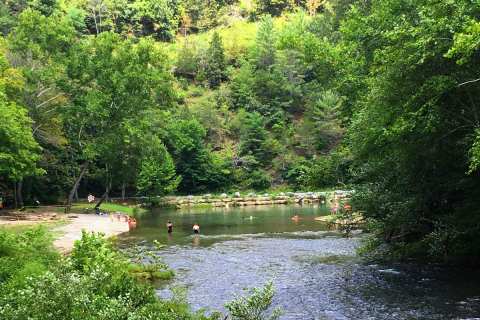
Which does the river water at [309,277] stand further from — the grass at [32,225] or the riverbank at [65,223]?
the grass at [32,225]

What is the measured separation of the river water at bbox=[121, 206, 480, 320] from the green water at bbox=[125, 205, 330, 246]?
14cm

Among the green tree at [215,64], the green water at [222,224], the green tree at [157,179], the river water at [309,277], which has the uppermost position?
the green tree at [215,64]

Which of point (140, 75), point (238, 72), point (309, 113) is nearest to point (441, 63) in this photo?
point (140, 75)

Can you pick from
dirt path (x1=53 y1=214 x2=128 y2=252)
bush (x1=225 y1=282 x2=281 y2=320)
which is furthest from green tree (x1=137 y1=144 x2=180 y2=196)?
bush (x1=225 y1=282 x2=281 y2=320)

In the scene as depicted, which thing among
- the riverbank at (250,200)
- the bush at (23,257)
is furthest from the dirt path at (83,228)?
the riverbank at (250,200)

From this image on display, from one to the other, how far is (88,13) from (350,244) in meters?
86.2

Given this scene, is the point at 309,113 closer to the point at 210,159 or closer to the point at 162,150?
the point at 210,159

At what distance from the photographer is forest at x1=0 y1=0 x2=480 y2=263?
14555 mm

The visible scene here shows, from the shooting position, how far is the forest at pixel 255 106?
47.8 ft

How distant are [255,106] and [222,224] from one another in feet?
137

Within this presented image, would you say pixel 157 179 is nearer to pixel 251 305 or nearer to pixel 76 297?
pixel 251 305

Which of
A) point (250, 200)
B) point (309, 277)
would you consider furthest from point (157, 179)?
point (309, 277)

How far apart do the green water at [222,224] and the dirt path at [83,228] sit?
1339 mm

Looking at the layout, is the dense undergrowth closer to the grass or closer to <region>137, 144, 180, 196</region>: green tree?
the grass
